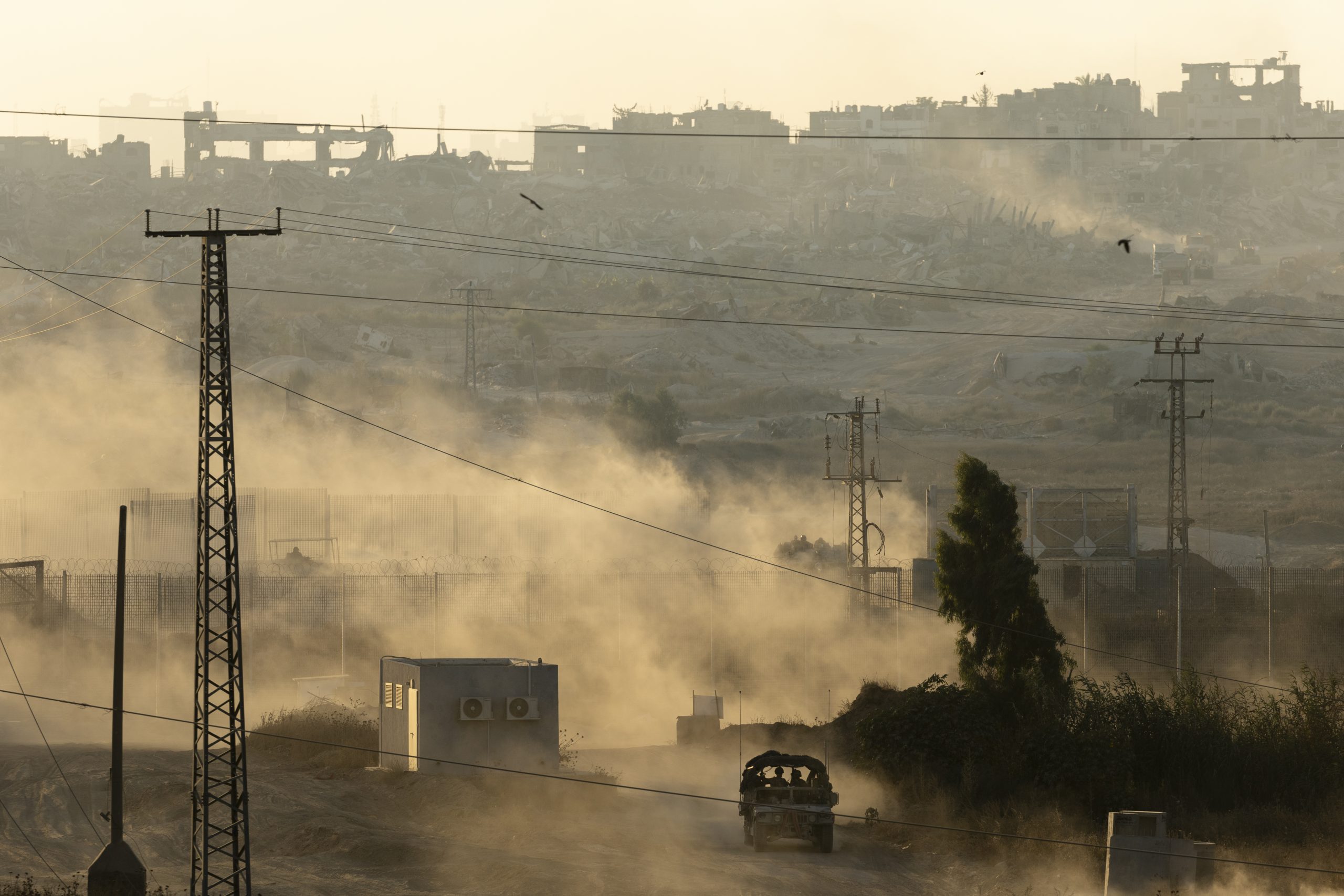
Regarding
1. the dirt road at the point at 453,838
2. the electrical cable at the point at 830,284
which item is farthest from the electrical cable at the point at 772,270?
the dirt road at the point at 453,838

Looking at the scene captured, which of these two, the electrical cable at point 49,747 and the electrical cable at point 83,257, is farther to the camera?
the electrical cable at point 83,257

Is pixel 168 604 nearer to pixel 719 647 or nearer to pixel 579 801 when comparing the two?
pixel 719 647

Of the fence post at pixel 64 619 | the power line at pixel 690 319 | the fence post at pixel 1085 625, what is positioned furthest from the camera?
the power line at pixel 690 319

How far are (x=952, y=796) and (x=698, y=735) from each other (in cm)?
1064

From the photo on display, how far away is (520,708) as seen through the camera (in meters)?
34.9

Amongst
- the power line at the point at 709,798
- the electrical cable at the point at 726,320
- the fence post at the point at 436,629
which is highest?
the electrical cable at the point at 726,320

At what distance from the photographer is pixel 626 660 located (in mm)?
51188

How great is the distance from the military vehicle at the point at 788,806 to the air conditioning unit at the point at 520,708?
6285 millimetres

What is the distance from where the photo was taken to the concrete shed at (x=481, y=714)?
34.6 meters

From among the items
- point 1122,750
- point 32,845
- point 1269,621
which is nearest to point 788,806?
point 1122,750

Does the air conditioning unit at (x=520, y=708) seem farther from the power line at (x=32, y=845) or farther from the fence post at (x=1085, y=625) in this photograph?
the fence post at (x=1085, y=625)

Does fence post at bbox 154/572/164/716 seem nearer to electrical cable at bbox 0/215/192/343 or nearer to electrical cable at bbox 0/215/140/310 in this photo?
electrical cable at bbox 0/215/192/343

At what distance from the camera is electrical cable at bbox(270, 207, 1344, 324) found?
13875 centimetres

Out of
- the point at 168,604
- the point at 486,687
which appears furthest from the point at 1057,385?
the point at 486,687
